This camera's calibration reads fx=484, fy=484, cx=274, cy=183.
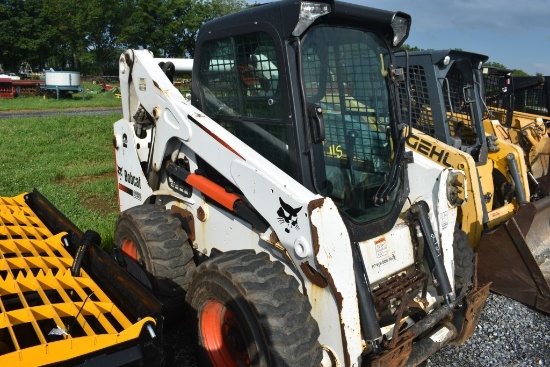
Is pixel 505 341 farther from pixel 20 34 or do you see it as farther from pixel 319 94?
pixel 20 34

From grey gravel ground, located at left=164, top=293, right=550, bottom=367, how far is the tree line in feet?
156

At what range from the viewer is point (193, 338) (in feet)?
10.5

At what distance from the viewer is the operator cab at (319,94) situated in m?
2.88

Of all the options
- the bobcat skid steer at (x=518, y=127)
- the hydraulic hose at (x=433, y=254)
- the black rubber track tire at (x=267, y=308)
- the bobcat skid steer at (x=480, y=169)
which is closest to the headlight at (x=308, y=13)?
the black rubber track tire at (x=267, y=308)

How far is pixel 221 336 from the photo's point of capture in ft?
10.2

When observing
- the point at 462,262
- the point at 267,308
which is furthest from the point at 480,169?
the point at 267,308

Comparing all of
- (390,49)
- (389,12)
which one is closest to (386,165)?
(390,49)

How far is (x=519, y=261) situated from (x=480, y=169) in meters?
1.60

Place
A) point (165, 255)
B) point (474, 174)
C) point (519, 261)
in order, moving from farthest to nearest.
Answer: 1. point (474, 174)
2. point (519, 261)
3. point (165, 255)

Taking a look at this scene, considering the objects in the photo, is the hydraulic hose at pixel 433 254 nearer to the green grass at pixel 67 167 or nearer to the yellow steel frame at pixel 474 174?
the yellow steel frame at pixel 474 174

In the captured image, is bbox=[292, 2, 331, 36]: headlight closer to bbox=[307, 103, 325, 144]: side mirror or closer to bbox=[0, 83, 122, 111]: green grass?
bbox=[307, 103, 325, 144]: side mirror

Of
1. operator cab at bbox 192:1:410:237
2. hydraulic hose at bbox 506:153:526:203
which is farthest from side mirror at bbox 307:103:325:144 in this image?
hydraulic hose at bbox 506:153:526:203

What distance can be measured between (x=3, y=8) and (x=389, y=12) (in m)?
55.7

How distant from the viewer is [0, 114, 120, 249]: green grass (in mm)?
6840
